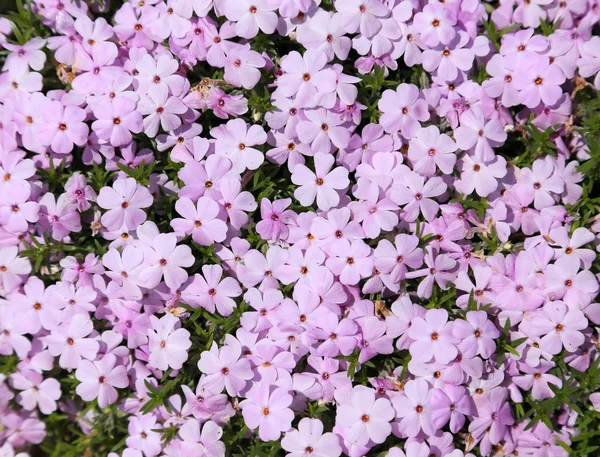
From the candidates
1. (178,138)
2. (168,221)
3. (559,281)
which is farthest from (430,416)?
(178,138)

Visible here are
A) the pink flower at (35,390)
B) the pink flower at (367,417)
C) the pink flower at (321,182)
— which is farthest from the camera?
the pink flower at (35,390)

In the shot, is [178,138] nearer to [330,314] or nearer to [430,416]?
[330,314]

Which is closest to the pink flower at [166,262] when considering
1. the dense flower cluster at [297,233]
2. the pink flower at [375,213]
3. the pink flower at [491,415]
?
the dense flower cluster at [297,233]

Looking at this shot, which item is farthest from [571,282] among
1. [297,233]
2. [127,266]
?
[127,266]

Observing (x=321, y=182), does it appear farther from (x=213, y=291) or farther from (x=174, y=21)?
(x=174, y=21)

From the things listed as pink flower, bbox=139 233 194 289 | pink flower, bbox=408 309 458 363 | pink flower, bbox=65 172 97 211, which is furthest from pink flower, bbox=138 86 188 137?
pink flower, bbox=408 309 458 363

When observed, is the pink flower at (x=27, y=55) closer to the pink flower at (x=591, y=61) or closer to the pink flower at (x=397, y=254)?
the pink flower at (x=397, y=254)
